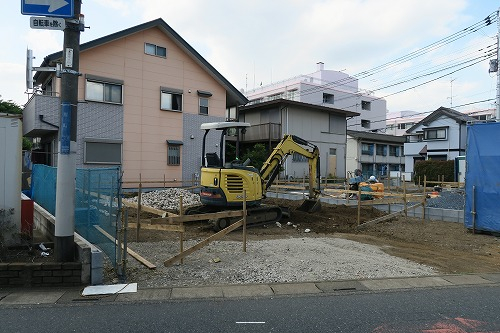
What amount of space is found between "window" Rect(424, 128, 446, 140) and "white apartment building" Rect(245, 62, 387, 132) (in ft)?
33.7

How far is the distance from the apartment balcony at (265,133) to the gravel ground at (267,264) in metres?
20.9

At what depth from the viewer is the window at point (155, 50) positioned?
21.3 meters

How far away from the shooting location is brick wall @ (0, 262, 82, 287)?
542cm

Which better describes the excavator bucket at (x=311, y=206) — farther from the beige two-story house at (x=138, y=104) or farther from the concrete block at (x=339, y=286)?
the beige two-story house at (x=138, y=104)

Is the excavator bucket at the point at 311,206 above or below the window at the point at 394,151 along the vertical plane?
below

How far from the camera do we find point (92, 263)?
18.4 ft

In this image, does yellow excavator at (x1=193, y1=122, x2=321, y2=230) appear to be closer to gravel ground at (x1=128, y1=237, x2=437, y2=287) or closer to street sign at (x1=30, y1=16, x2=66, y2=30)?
gravel ground at (x1=128, y1=237, x2=437, y2=287)

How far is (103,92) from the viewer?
64.5 feet

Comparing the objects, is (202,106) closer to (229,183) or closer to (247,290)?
(229,183)

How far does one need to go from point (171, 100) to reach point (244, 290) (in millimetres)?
17997

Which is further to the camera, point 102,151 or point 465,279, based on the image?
point 102,151

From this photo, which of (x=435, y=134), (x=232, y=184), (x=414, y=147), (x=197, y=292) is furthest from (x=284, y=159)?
(x=414, y=147)

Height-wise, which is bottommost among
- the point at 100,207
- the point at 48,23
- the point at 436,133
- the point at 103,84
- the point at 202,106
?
the point at 100,207

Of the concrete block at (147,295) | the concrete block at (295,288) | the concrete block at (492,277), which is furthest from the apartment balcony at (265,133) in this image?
the concrete block at (147,295)
